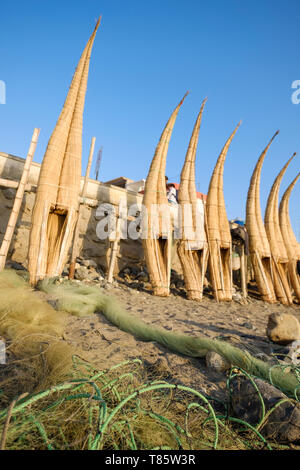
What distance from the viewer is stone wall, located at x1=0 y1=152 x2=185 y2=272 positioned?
571 centimetres

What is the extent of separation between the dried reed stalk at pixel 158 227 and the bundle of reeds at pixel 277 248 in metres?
3.52

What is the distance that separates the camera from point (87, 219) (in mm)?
6918

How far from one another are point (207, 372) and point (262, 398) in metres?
0.79

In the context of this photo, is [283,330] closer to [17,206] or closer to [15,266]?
[17,206]

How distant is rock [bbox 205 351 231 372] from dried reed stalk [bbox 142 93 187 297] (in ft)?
10.8

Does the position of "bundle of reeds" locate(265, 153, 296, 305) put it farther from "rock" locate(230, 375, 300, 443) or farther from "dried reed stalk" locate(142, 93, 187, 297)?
"rock" locate(230, 375, 300, 443)

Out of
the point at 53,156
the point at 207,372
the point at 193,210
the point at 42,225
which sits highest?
the point at 53,156

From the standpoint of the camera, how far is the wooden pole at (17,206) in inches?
186

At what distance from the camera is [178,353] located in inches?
110

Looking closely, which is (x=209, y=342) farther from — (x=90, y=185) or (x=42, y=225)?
(x=90, y=185)

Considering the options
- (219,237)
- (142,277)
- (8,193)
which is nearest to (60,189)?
(8,193)

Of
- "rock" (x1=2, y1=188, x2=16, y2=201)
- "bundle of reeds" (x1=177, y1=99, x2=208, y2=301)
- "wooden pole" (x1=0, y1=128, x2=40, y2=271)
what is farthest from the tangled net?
"rock" (x1=2, y1=188, x2=16, y2=201)

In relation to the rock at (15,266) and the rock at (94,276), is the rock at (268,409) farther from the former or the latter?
the rock at (15,266)
